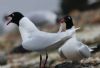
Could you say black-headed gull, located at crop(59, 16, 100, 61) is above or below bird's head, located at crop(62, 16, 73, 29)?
below

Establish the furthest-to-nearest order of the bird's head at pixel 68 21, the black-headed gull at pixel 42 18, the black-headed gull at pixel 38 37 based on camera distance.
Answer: the black-headed gull at pixel 42 18, the bird's head at pixel 68 21, the black-headed gull at pixel 38 37

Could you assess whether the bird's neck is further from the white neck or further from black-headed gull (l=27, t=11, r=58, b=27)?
black-headed gull (l=27, t=11, r=58, b=27)

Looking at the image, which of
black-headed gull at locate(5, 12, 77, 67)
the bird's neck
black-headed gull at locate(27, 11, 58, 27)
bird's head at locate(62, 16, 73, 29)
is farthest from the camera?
black-headed gull at locate(27, 11, 58, 27)

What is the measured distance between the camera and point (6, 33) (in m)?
14.6

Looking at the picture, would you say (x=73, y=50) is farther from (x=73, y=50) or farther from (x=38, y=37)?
(x=38, y=37)

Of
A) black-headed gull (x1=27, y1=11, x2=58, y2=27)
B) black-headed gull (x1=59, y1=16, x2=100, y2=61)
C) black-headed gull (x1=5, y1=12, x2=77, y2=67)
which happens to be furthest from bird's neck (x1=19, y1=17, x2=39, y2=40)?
black-headed gull (x1=27, y1=11, x2=58, y2=27)

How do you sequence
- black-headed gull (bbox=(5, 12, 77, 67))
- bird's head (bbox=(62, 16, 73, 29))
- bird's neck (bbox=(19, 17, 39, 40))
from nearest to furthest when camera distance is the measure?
black-headed gull (bbox=(5, 12, 77, 67))
bird's neck (bbox=(19, 17, 39, 40))
bird's head (bbox=(62, 16, 73, 29))

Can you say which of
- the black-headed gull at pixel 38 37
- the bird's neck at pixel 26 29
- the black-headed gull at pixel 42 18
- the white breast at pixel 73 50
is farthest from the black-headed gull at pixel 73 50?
the black-headed gull at pixel 42 18

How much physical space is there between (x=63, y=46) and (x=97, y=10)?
951 centimetres

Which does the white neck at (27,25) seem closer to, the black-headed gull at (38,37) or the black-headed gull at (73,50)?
the black-headed gull at (38,37)

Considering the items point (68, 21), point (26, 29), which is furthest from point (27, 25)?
point (68, 21)

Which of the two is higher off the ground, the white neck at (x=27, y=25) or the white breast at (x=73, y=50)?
the white neck at (x=27, y=25)

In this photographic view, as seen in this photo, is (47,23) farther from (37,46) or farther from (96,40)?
(37,46)

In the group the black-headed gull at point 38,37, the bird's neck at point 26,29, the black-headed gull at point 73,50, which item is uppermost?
the bird's neck at point 26,29
